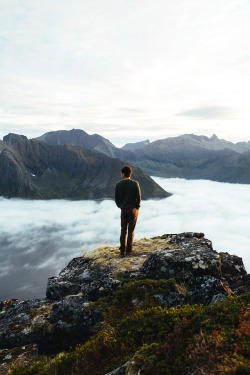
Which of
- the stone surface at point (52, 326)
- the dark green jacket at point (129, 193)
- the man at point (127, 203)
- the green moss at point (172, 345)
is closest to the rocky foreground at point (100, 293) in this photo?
the stone surface at point (52, 326)

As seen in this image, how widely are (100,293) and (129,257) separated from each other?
337 cm

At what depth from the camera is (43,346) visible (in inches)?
304

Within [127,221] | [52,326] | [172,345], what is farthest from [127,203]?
[172,345]

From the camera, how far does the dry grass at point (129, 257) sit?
36.8 feet

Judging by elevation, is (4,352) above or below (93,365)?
below

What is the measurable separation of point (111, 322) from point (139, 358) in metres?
3.17

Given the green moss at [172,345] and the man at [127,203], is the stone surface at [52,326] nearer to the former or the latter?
the green moss at [172,345]

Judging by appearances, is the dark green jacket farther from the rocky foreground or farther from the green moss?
the green moss

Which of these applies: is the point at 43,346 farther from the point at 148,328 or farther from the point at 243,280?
the point at 243,280

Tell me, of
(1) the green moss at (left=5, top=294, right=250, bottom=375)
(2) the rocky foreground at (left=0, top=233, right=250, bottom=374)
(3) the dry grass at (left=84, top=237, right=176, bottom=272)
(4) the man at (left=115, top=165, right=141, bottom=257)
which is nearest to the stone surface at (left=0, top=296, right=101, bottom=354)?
(2) the rocky foreground at (left=0, top=233, right=250, bottom=374)

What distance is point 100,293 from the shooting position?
362 inches

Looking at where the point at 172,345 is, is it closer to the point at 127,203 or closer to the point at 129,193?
the point at 127,203

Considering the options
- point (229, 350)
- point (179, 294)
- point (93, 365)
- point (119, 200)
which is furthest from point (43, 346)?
point (119, 200)

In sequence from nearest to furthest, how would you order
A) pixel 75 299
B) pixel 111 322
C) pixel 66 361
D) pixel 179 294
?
1. pixel 66 361
2. pixel 111 322
3. pixel 179 294
4. pixel 75 299
